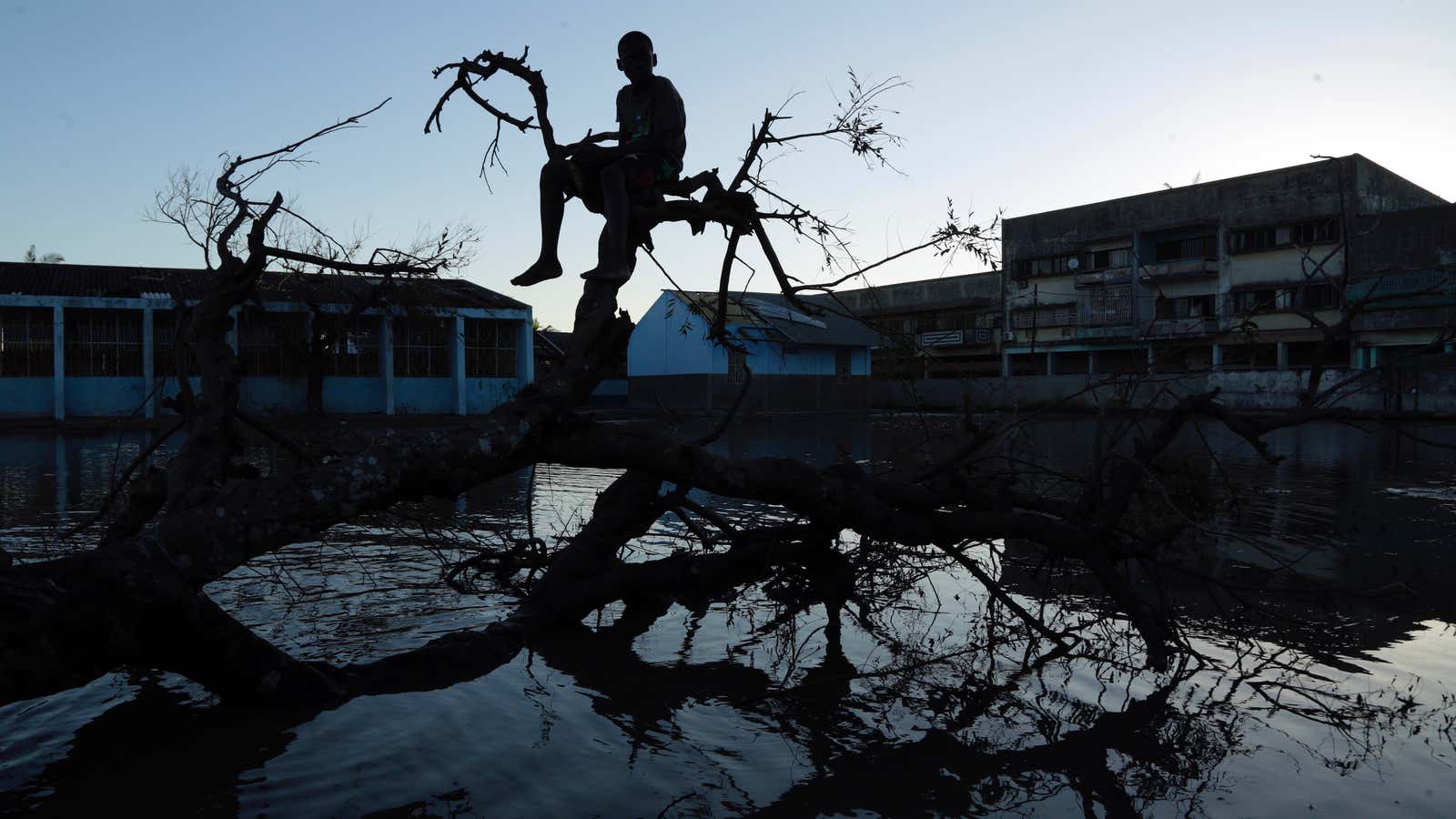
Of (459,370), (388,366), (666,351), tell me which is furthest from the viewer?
(666,351)

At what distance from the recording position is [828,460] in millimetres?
16406

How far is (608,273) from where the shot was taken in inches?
155

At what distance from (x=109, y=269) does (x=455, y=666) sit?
3572 cm

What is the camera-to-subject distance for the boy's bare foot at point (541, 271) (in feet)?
13.7

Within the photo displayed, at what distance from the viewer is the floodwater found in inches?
132

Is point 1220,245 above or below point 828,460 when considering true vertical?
above

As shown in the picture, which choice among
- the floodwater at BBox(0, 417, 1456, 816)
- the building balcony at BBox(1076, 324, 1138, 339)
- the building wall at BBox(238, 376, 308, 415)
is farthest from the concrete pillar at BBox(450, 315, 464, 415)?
the building balcony at BBox(1076, 324, 1138, 339)

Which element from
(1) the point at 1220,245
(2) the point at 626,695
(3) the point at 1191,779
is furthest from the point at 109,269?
(1) the point at 1220,245

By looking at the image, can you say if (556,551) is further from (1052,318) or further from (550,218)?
(1052,318)

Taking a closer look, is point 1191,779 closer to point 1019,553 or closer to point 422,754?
point 422,754

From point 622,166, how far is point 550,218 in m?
0.39

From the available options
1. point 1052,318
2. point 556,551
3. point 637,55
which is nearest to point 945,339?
point 1052,318

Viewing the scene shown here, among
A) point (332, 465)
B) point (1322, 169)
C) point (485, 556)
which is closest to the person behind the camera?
point (332, 465)

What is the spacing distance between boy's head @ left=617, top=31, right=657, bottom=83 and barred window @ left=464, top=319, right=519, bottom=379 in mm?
30020
